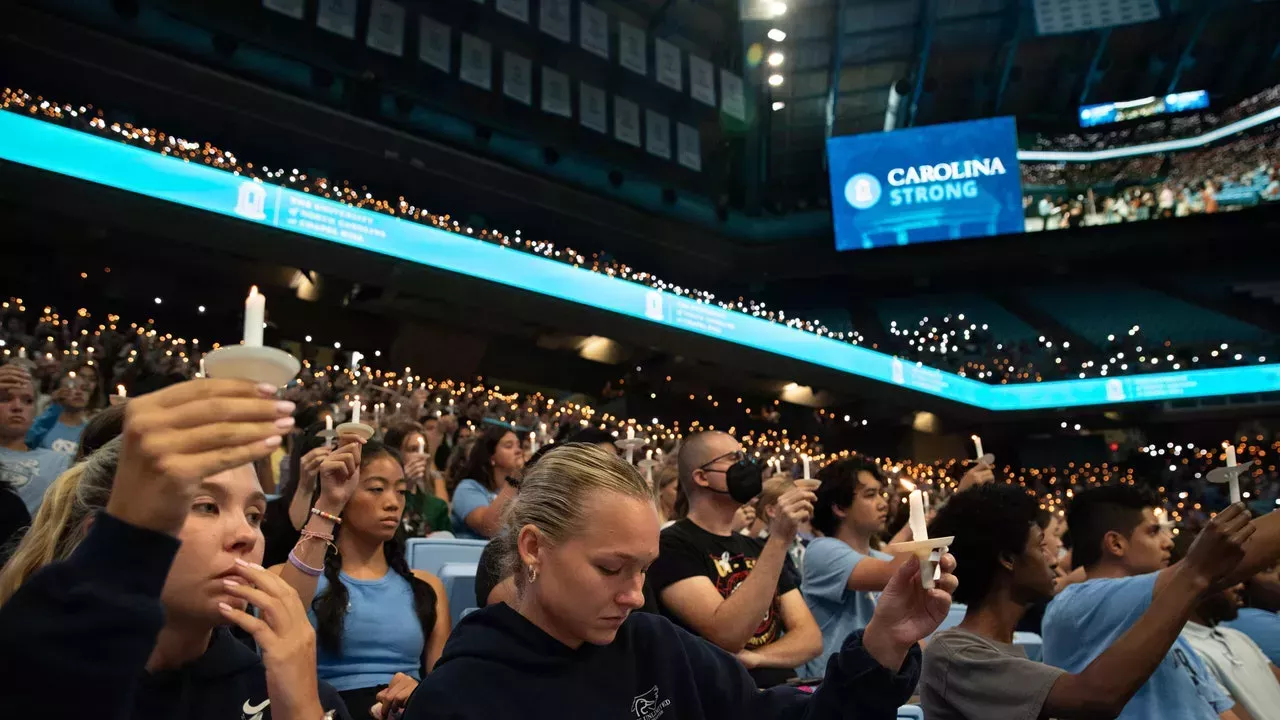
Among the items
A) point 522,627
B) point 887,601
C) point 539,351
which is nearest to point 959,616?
point 887,601

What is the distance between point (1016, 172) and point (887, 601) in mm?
16216

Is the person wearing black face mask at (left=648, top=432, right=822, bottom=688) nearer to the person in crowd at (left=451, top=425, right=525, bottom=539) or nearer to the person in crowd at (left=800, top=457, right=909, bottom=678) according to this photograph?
the person in crowd at (left=800, top=457, right=909, bottom=678)

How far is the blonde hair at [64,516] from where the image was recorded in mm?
1208

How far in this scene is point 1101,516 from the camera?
106 inches

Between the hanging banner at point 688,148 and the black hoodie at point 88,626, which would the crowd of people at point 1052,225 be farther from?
the black hoodie at point 88,626

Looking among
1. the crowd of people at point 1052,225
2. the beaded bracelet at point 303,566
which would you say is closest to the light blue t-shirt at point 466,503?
the beaded bracelet at point 303,566

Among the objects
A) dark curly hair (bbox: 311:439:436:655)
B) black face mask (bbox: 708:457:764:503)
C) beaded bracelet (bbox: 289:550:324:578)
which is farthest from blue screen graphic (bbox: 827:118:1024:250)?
beaded bracelet (bbox: 289:550:324:578)

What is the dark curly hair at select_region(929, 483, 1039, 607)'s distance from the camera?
2.33 metres

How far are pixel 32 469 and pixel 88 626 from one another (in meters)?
3.19

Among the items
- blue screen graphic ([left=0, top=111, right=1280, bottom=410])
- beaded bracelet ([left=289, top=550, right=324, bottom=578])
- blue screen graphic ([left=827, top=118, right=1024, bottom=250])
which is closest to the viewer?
beaded bracelet ([left=289, top=550, right=324, bottom=578])

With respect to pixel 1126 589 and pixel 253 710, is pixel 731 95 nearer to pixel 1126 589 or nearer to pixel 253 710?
pixel 1126 589

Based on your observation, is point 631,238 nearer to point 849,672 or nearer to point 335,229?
point 335,229

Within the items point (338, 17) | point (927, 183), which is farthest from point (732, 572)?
point (927, 183)

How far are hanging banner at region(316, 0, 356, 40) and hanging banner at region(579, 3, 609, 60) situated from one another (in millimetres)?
3343
